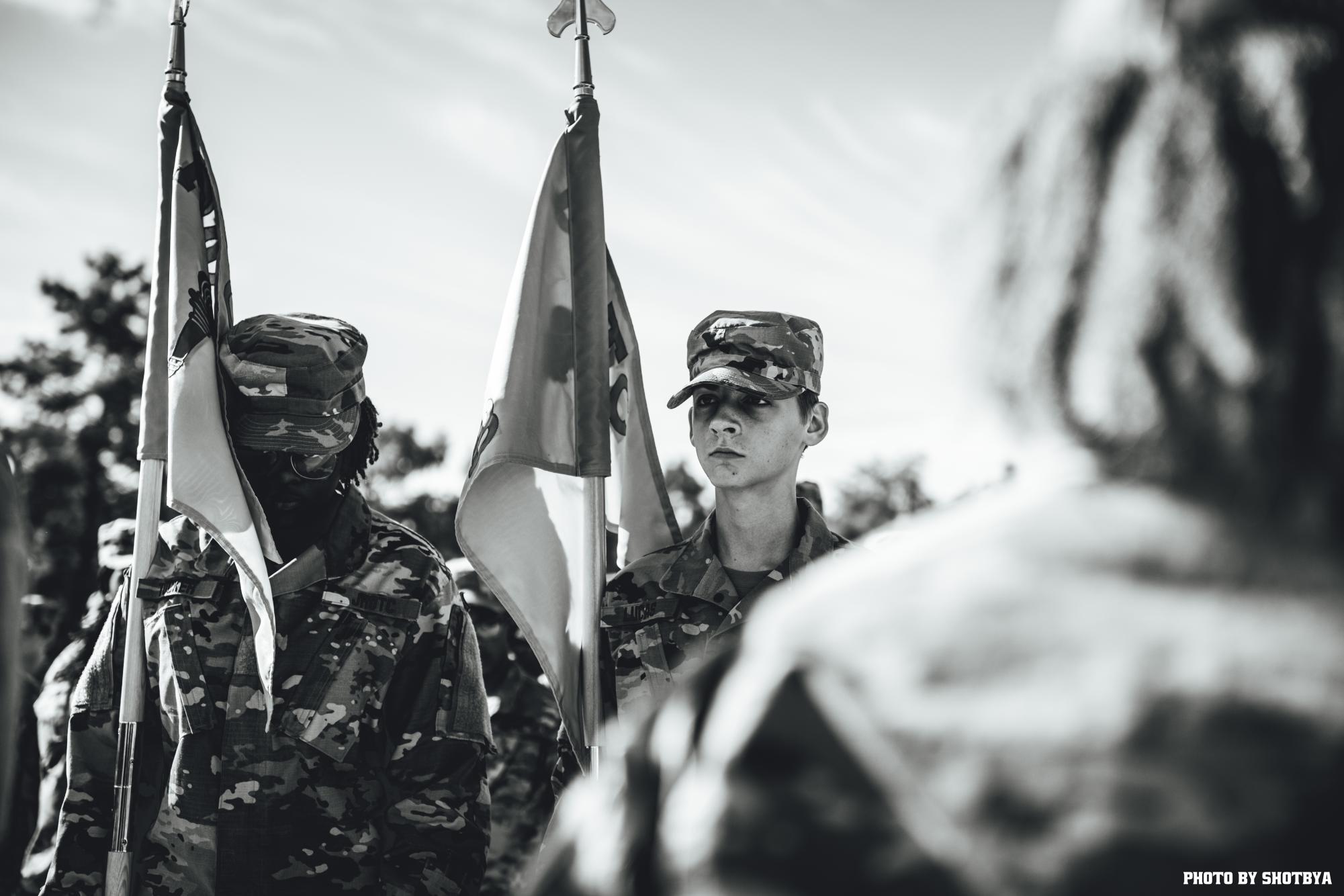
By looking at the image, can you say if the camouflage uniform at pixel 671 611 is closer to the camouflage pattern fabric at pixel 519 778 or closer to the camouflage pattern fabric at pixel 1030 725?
the camouflage pattern fabric at pixel 519 778

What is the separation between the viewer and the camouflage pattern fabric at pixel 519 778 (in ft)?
20.4

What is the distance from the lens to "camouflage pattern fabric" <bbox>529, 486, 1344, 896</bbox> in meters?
0.93

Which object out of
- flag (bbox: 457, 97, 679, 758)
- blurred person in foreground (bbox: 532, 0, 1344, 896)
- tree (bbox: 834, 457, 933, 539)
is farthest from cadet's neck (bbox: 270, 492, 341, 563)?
tree (bbox: 834, 457, 933, 539)

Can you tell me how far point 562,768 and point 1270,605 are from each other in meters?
3.26

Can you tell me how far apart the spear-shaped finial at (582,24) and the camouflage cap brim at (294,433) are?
4.66 feet

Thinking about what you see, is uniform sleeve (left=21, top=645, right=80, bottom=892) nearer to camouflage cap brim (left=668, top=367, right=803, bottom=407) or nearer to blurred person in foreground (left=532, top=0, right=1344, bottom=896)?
camouflage cap brim (left=668, top=367, right=803, bottom=407)

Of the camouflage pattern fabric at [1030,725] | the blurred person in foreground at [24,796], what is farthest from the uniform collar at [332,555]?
the camouflage pattern fabric at [1030,725]

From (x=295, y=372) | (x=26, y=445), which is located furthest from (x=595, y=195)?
(x=26, y=445)

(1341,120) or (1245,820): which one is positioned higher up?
(1341,120)

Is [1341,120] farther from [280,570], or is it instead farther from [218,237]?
[218,237]

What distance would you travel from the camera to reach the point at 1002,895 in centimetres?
96

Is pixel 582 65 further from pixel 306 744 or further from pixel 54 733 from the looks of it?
pixel 54 733

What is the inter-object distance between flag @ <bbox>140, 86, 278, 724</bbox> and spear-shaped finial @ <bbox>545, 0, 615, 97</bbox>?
1434mm

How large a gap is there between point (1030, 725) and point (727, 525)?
10.2 ft
